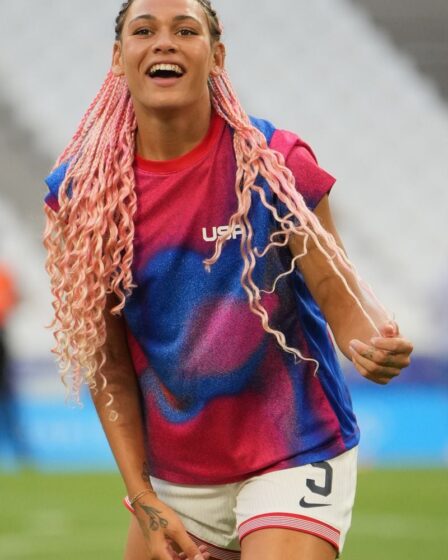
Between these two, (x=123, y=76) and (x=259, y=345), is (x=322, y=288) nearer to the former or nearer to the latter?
(x=259, y=345)

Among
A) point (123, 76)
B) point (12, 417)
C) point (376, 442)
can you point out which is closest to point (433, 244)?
point (376, 442)

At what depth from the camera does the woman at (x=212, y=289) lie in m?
2.81

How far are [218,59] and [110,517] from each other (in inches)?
205

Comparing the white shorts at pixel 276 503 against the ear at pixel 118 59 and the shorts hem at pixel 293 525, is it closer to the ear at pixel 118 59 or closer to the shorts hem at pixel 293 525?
the shorts hem at pixel 293 525

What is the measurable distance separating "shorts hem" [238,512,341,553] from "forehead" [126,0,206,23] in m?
1.10

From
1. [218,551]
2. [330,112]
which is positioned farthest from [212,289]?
[330,112]

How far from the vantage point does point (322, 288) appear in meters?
2.81

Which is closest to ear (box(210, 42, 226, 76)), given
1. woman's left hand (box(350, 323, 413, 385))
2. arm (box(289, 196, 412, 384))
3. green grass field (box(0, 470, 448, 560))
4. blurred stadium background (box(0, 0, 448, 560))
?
arm (box(289, 196, 412, 384))

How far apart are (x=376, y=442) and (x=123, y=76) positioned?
737 cm

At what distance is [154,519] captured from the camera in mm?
2947

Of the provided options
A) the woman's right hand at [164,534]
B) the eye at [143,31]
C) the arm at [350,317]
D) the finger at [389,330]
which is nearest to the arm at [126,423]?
the woman's right hand at [164,534]

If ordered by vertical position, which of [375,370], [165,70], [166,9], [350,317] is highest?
[166,9]

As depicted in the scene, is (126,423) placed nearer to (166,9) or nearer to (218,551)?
(218,551)

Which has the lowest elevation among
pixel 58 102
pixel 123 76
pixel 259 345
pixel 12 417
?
pixel 12 417
